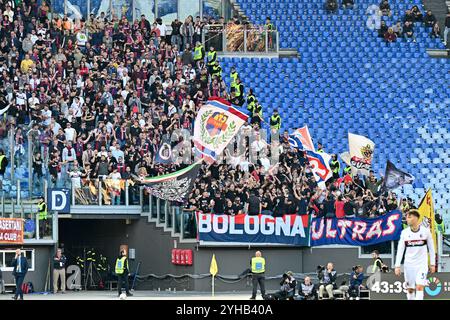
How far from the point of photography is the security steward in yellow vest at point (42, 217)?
132ft

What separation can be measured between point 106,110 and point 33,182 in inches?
191

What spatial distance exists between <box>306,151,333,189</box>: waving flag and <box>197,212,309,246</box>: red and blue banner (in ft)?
4.74

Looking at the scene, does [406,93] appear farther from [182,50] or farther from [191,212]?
[191,212]

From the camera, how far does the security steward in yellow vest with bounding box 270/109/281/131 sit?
152 ft

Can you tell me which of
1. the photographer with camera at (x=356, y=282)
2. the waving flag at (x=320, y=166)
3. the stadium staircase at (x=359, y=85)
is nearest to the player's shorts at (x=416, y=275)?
the photographer with camera at (x=356, y=282)

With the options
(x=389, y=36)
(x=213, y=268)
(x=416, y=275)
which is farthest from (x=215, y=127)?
(x=416, y=275)

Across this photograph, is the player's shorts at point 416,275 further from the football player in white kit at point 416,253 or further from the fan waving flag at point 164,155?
the fan waving flag at point 164,155

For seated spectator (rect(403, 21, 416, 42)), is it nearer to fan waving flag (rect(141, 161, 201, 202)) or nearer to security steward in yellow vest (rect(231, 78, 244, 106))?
security steward in yellow vest (rect(231, 78, 244, 106))

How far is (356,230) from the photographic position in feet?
134

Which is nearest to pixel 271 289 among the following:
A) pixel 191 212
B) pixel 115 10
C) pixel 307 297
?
pixel 191 212

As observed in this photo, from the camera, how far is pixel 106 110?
44.4 meters

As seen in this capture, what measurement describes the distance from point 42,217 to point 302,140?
857 centimetres

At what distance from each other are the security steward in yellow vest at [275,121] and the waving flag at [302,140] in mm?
2623

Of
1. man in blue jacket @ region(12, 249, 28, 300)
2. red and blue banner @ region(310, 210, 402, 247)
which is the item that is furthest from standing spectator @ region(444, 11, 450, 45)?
man in blue jacket @ region(12, 249, 28, 300)
